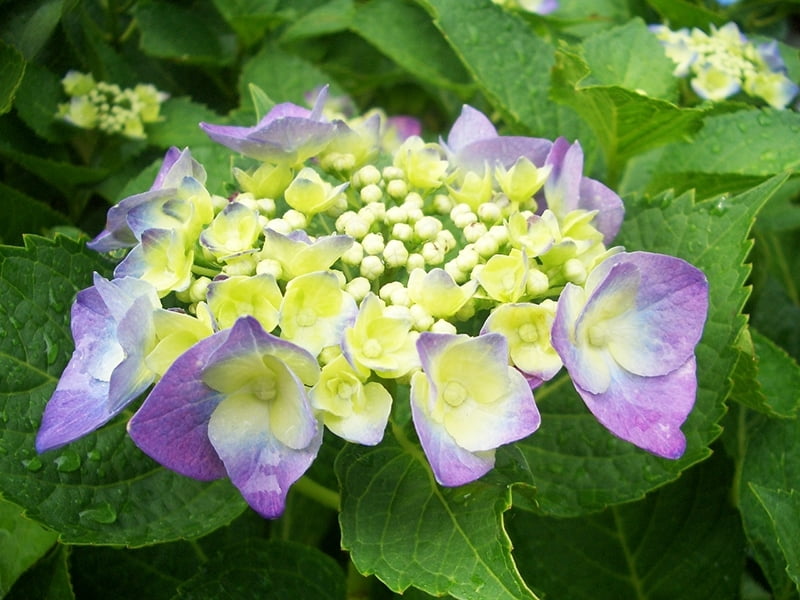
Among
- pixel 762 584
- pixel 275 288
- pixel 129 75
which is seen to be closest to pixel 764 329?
pixel 762 584

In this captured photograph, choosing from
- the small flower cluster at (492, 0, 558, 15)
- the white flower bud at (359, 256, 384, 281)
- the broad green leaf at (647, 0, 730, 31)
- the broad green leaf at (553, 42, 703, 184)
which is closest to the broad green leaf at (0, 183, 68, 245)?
the white flower bud at (359, 256, 384, 281)

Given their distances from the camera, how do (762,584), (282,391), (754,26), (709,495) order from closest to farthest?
(282,391)
(709,495)
(762,584)
(754,26)

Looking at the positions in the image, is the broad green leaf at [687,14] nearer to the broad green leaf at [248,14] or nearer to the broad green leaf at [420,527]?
A: the broad green leaf at [248,14]

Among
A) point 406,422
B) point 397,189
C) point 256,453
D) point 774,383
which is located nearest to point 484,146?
point 397,189

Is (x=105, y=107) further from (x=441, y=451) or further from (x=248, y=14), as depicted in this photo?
(x=441, y=451)

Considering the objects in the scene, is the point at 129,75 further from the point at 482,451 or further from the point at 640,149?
the point at 482,451

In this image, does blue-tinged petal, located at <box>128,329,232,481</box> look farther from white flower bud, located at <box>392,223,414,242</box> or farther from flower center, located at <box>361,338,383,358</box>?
white flower bud, located at <box>392,223,414,242</box>
